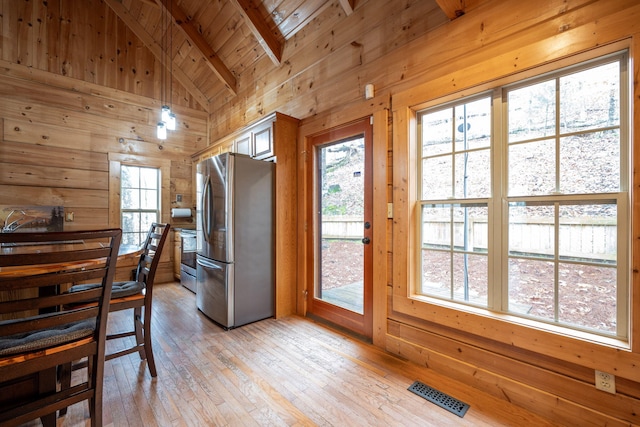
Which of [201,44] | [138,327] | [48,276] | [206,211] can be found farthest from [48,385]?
[201,44]

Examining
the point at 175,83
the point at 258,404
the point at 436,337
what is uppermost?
the point at 175,83

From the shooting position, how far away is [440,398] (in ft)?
5.76

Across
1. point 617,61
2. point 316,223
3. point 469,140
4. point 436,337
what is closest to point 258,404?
point 436,337

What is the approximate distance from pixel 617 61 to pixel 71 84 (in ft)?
19.0

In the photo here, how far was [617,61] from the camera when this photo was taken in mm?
1506

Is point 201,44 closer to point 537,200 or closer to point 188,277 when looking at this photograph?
point 188,277

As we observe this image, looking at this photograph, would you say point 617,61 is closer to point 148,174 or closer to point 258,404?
point 258,404

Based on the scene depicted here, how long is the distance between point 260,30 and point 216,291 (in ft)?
10.3

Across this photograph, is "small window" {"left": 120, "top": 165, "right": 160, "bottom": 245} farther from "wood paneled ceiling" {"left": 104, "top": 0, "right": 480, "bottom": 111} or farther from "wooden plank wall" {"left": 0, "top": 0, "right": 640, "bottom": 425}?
"wood paneled ceiling" {"left": 104, "top": 0, "right": 480, "bottom": 111}

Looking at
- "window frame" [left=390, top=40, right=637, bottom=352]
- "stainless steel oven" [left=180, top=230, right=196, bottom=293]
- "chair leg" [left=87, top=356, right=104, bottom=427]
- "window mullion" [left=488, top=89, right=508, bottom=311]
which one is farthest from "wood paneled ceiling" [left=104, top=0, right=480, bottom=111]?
"chair leg" [left=87, top=356, right=104, bottom=427]

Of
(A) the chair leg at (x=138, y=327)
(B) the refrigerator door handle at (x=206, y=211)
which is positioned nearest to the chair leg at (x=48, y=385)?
(A) the chair leg at (x=138, y=327)

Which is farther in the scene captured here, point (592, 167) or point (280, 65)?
point (280, 65)

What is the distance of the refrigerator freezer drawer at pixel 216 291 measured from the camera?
2.81 metres

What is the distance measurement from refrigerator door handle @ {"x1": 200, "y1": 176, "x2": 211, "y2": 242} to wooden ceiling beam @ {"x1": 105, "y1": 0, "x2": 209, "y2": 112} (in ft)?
9.38
